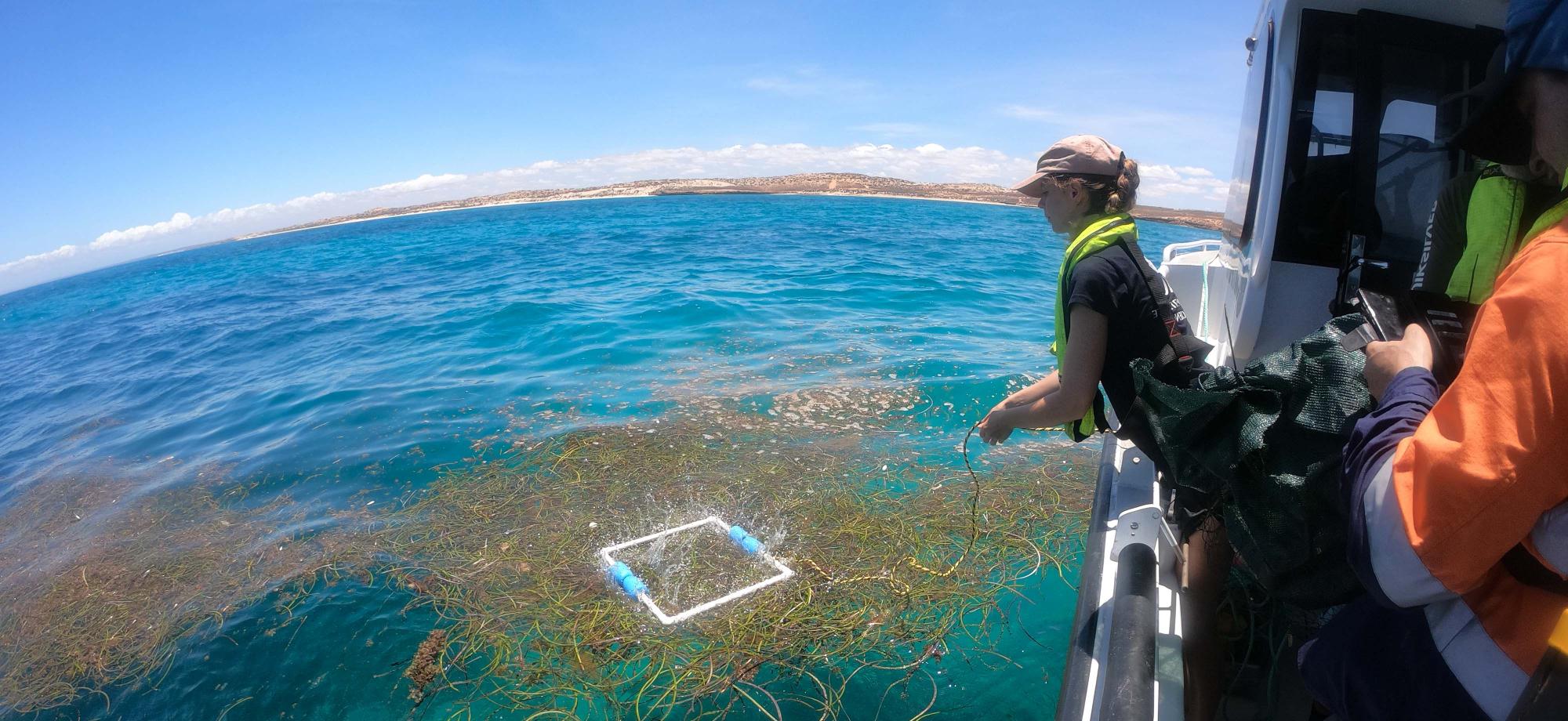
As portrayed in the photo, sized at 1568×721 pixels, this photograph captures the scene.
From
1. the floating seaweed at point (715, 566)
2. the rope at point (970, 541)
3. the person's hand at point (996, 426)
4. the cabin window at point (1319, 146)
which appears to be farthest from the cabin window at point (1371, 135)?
the floating seaweed at point (715, 566)

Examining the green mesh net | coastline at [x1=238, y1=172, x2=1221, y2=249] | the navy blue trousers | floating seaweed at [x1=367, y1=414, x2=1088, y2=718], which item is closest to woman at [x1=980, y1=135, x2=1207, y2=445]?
the green mesh net

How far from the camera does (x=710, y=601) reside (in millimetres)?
4602

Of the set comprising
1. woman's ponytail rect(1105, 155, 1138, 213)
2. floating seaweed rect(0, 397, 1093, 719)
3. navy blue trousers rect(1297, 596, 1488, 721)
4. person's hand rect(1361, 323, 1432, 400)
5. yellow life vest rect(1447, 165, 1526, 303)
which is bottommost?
floating seaweed rect(0, 397, 1093, 719)

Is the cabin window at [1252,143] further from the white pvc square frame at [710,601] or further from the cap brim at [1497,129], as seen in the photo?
the white pvc square frame at [710,601]

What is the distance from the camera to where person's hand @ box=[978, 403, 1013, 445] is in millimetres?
3041

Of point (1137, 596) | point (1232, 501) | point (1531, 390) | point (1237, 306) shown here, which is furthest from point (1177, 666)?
point (1237, 306)

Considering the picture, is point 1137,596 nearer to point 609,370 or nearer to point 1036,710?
point 1036,710

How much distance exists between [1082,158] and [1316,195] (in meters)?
1.05

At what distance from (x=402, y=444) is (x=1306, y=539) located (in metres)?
8.33

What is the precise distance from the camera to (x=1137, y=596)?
2.45m

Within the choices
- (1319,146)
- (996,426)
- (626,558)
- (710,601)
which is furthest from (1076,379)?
(626,558)

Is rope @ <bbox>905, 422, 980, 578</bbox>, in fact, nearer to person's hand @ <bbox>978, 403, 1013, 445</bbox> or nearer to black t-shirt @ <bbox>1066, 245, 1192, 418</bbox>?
person's hand @ <bbox>978, 403, 1013, 445</bbox>

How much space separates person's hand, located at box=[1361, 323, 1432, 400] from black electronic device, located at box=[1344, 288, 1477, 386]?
0.06ft

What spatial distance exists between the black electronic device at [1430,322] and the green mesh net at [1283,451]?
51 mm
